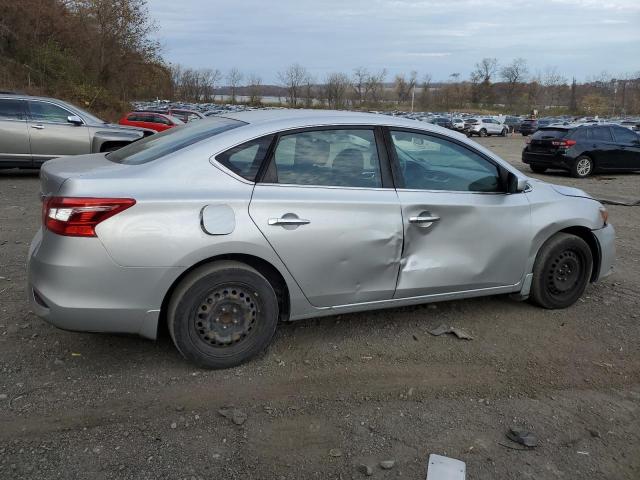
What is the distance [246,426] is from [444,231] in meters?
1.96

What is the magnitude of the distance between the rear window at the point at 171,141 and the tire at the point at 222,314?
84cm

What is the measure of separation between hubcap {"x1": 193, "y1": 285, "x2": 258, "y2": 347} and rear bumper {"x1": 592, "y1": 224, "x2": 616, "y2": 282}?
10.1ft

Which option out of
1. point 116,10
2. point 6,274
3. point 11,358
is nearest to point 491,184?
point 11,358

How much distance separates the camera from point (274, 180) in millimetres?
3658

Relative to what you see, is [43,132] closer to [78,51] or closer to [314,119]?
[314,119]

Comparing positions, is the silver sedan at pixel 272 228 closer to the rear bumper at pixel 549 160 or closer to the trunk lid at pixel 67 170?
the trunk lid at pixel 67 170

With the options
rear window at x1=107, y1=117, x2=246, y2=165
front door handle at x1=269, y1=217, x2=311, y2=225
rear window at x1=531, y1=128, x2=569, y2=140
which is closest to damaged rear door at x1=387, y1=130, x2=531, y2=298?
front door handle at x1=269, y1=217, x2=311, y2=225

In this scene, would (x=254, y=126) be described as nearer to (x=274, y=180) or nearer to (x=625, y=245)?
(x=274, y=180)

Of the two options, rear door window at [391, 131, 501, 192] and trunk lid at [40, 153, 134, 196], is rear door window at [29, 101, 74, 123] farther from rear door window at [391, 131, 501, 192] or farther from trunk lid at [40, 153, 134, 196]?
rear door window at [391, 131, 501, 192]

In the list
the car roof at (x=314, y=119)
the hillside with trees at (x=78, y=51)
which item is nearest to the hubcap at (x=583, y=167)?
the car roof at (x=314, y=119)

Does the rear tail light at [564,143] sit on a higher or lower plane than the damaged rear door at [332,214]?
higher

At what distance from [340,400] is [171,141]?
2044mm

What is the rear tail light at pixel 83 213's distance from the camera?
3.21 metres

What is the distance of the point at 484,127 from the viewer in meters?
46.5
